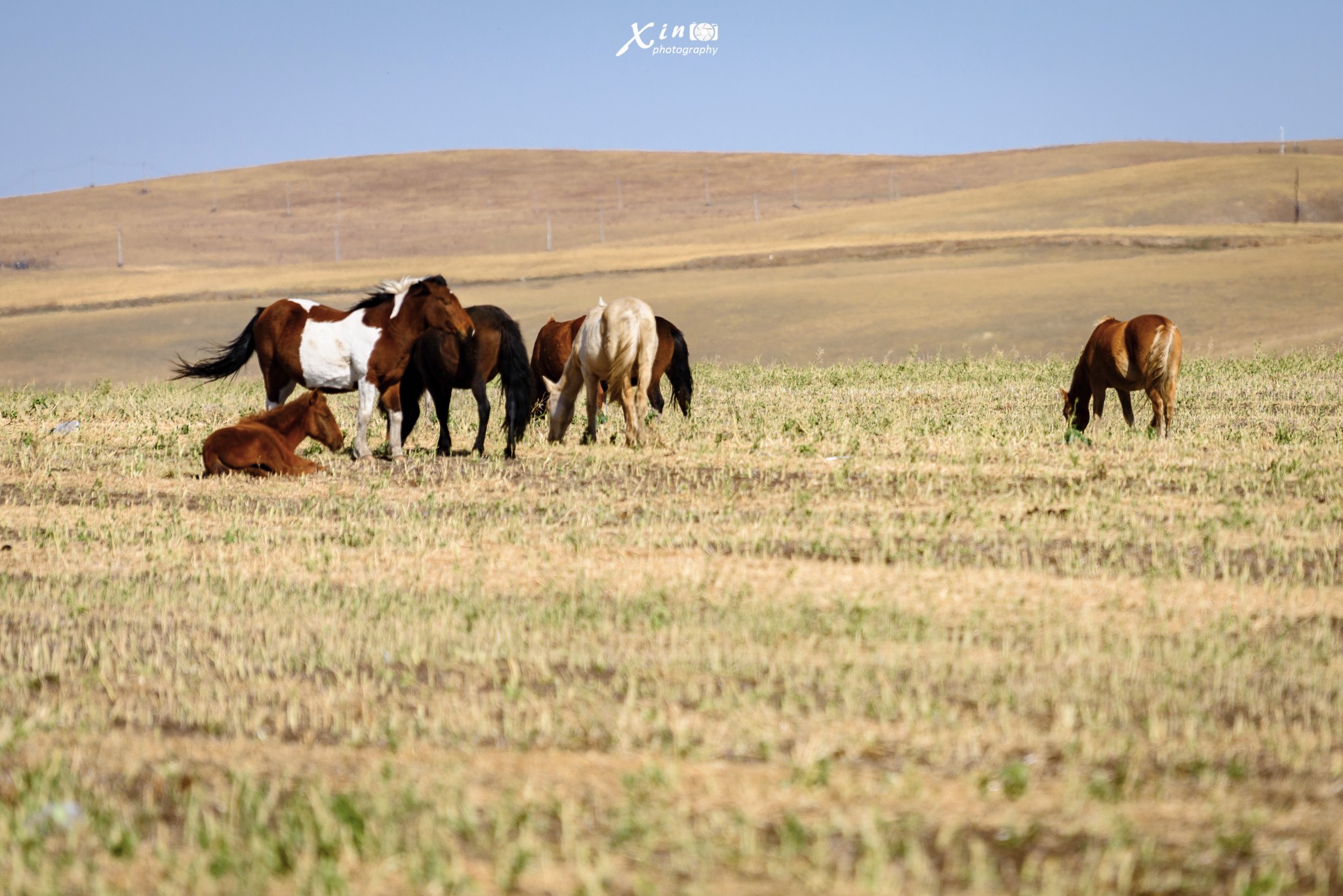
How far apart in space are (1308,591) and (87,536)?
277 inches

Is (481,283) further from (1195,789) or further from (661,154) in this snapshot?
(661,154)

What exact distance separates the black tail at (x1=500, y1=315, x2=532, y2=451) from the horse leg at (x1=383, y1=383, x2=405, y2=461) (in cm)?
99

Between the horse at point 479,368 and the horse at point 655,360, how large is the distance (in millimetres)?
2593

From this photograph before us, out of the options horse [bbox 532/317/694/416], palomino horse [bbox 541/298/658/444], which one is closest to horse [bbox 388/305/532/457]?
palomino horse [bbox 541/298/658/444]

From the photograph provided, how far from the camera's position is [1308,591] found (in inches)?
270

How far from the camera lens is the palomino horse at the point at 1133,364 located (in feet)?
43.8

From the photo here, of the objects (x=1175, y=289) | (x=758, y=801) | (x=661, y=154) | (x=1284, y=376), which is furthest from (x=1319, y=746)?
(x=661, y=154)

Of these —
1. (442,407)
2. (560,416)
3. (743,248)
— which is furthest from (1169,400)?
(743,248)

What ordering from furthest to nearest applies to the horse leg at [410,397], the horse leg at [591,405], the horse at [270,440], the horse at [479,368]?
the horse leg at [591,405] < the horse leg at [410,397] < the horse at [479,368] < the horse at [270,440]

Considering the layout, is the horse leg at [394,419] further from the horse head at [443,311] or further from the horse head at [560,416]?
the horse head at [560,416]

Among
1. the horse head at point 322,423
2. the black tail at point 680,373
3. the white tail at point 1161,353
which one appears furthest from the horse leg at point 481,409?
the white tail at point 1161,353

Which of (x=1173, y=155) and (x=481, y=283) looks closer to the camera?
(x=481, y=283)

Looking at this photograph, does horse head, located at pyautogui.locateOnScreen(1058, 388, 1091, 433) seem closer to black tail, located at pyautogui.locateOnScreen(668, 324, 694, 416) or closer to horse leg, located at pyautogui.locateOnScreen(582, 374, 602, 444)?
black tail, located at pyautogui.locateOnScreen(668, 324, 694, 416)

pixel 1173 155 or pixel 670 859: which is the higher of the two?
pixel 1173 155
